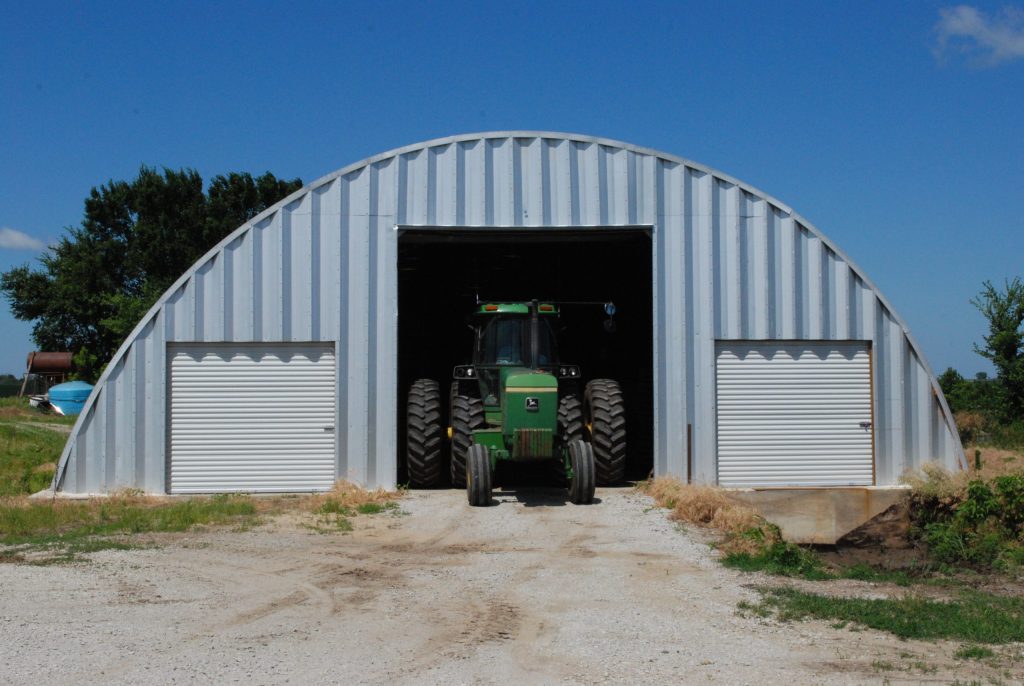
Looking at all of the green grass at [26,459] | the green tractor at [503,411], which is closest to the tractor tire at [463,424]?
the green tractor at [503,411]

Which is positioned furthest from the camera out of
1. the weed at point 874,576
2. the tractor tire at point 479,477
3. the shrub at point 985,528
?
the tractor tire at point 479,477

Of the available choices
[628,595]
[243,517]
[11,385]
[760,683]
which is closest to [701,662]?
[760,683]

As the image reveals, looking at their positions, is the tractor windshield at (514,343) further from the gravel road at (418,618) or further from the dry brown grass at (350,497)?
the gravel road at (418,618)

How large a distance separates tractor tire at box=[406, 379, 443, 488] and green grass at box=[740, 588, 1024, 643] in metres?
7.62

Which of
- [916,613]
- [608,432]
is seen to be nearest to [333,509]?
[608,432]

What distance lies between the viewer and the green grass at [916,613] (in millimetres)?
7766

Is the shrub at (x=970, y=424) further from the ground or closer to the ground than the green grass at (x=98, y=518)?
further from the ground

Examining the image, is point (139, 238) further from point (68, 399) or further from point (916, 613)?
point (916, 613)

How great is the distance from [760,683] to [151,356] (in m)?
12.2

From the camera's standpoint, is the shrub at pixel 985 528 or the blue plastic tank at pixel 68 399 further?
the blue plastic tank at pixel 68 399

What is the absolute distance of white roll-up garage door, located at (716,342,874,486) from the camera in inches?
659

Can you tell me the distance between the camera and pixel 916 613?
8.36 m

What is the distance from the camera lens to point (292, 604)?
8938 mm

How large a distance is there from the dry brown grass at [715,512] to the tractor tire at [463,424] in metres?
2.99
